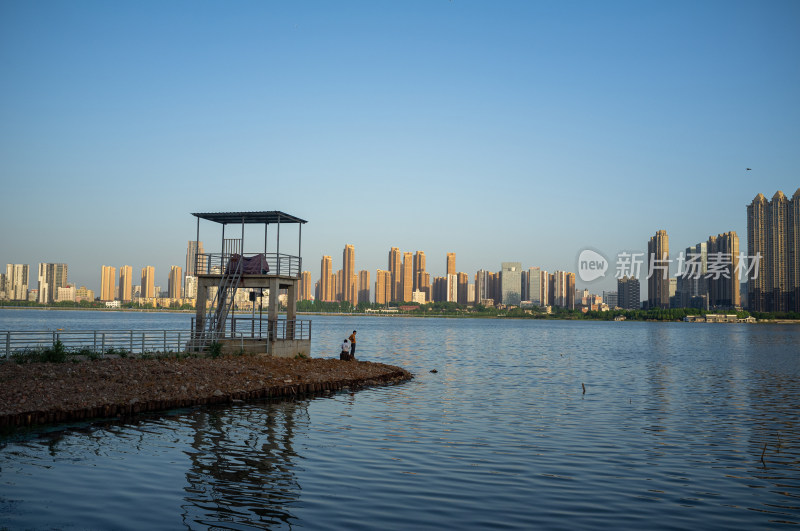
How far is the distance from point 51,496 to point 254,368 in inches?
815

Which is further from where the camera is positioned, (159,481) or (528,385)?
(528,385)

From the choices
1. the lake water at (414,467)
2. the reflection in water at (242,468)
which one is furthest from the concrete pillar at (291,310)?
the reflection in water at (242,468)

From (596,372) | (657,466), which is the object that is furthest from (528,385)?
(657,466)

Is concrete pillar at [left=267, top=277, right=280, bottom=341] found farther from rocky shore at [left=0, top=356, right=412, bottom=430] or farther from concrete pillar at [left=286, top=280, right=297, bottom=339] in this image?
concrete pillar at [left=286, top=280, right=297, bottom=339]

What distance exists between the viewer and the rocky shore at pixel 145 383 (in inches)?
860

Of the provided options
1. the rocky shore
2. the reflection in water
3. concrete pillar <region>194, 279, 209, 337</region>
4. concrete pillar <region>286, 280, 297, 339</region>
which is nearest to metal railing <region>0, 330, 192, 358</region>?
concrete pillar <region>194, 279, 209, 337</region>

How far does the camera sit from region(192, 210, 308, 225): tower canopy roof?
39.9 metres

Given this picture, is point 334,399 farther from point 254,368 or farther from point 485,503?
point 485,503

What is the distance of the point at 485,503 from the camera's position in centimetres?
1353

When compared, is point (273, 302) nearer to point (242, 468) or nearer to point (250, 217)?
point (250, 217)

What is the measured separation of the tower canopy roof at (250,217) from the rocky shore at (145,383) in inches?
354

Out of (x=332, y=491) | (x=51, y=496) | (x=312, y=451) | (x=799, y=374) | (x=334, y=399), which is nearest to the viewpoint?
(x=51, y=496)

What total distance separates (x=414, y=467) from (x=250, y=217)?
89.8 feet

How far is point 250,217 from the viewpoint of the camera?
4088 cm
